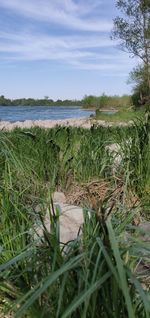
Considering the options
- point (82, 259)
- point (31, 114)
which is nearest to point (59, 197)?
point (82, 259)

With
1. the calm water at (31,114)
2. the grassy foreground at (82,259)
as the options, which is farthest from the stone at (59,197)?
the calm water at (31,114)

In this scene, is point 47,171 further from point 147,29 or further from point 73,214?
point 147,29

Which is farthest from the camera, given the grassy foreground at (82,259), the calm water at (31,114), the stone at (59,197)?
the calm water at (31,114)

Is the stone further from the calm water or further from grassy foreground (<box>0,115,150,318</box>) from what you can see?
the calm water

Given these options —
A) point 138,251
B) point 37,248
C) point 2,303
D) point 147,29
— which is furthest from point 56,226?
point 147,29

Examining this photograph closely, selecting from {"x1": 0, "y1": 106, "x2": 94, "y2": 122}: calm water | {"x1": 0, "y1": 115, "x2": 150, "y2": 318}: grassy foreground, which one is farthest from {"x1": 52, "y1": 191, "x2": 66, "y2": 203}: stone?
{"x1": 0, "y1": 106, "x2": 94, "y2": 122}: calm water

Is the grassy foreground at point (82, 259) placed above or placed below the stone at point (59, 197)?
above

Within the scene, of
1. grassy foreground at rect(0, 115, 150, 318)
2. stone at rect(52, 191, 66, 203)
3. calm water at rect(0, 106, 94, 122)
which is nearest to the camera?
grassy foreground at rect(0, 115, 150, 318)

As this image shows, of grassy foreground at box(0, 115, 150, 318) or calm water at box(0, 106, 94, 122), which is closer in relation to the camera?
grassy foreground at box(0, 115, 150, 318)

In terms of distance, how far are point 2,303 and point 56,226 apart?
495mm

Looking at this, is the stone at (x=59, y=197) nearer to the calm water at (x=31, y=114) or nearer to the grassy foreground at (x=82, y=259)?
the grassy foreground at (x=82, y=259)

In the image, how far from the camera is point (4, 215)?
2.51 metres

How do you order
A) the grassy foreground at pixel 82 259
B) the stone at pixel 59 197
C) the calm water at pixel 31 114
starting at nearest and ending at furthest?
the grassy foreground at pixel 82 259 < the stone at pixel 59 197 < the calm water at pixel 31 114

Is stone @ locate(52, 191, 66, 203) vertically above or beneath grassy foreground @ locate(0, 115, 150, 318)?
beneath
